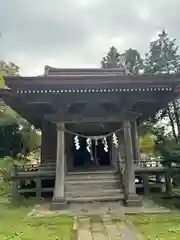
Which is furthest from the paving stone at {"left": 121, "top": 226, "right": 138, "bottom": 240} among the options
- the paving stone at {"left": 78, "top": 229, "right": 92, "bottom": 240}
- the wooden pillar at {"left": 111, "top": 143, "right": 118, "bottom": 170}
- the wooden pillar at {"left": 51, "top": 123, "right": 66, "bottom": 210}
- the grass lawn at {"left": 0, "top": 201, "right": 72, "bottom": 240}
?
the wooden pillar at {"left": 111, "top": 143, "right": 118, "bottom": 170}

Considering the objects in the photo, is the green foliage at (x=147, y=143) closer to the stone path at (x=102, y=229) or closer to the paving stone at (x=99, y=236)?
the stone path at (x=102, y=229)

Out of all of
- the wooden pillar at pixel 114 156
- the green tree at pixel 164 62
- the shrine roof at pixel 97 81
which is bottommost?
the wooden pillar at pixel 114 156

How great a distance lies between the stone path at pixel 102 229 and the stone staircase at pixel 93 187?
7.44 feet

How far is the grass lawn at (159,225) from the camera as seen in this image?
573 centimetres

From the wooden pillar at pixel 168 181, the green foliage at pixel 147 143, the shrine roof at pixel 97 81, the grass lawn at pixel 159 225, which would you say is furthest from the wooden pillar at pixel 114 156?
the green foliage at pixel 147 143

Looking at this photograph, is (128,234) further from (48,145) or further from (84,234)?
(48,145)

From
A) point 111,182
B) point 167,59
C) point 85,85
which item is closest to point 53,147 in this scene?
point 111,182

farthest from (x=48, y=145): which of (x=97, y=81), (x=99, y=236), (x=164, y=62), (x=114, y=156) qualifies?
(x=164, y=62)

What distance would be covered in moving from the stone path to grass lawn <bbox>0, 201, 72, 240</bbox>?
285 mm

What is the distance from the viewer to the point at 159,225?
22.0ft

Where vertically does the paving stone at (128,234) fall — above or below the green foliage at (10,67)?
below

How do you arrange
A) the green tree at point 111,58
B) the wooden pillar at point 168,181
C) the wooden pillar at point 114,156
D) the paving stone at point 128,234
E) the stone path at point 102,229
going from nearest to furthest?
1. the paving stone at point 128,234
2. the stone path at point 102,229
3. the wooden pillar at point 168,181
4. the wooden pillar at point 114,156
5. the green tree at point 111,58

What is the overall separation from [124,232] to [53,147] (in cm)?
838

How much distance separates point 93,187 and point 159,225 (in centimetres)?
436
